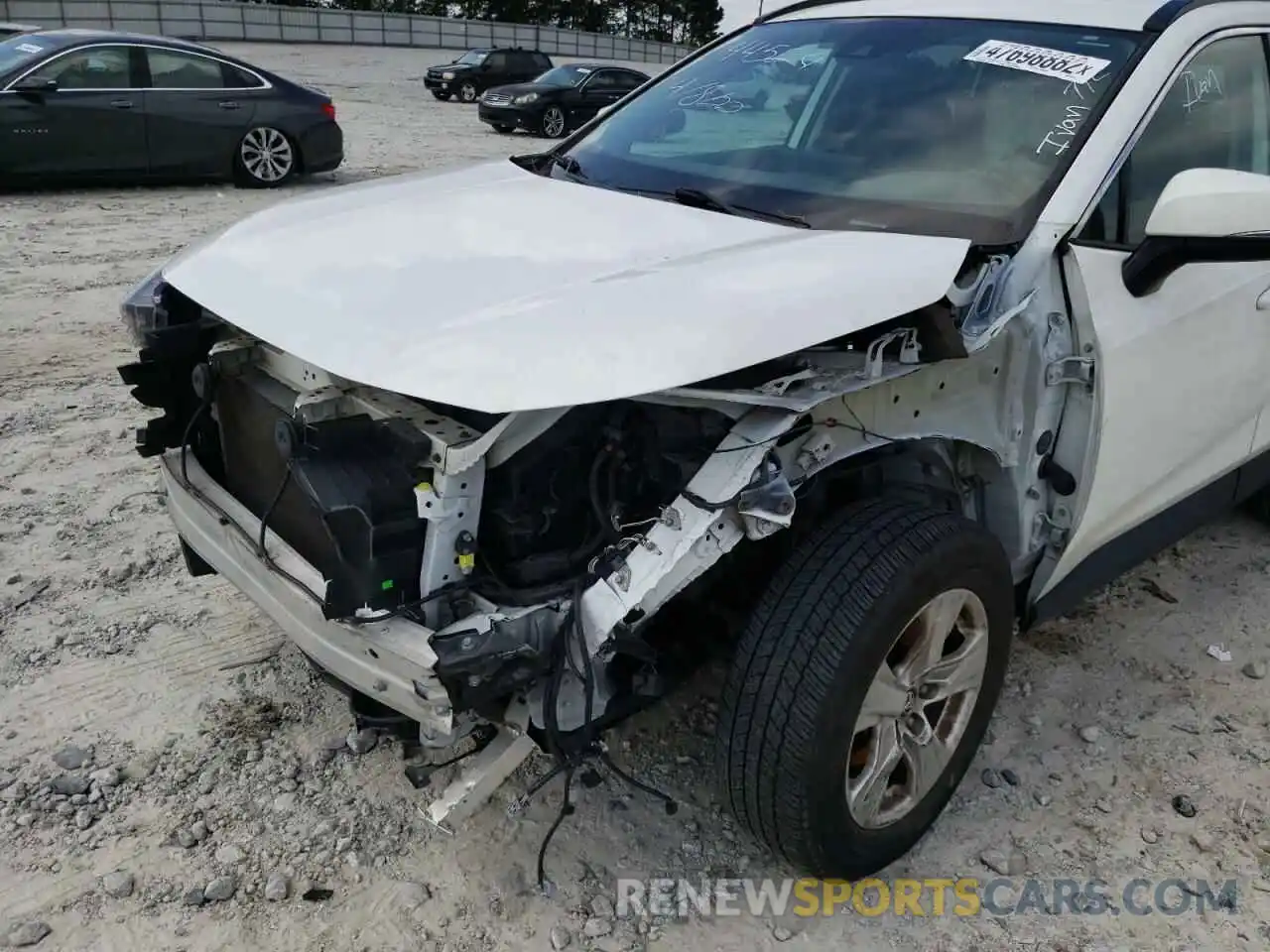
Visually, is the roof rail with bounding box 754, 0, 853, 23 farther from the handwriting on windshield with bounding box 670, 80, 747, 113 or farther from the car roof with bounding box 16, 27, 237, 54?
the car roof with bounding box 16, 27, 237, 54

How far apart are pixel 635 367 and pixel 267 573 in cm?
100

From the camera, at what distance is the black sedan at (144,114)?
8961 mm

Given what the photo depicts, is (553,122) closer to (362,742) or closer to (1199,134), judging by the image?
(1199,134)

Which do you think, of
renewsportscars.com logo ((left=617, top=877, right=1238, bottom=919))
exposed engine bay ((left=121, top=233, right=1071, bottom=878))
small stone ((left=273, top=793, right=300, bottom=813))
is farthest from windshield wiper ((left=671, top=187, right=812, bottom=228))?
small stone ((left=273, top=793, right=300, bottom=813))

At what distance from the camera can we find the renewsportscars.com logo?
2318 mm

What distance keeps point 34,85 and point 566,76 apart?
11159 mm

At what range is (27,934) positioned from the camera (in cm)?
216

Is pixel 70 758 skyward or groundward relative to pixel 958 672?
groundward

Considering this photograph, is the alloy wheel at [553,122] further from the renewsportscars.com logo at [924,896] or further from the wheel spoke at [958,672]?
the renewsportscars.com logo at [924,896]

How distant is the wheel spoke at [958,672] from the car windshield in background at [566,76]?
1759 centimetres

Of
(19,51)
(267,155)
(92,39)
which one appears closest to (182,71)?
(92,39)

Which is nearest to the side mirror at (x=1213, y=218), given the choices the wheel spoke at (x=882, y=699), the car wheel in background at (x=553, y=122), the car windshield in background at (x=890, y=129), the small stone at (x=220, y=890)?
the car windshield in background at (x=890, y=129)

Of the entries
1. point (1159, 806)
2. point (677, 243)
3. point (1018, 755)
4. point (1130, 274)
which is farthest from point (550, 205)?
point (1159, 806)

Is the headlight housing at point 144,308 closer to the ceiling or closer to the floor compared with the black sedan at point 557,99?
closer to the ceiling
